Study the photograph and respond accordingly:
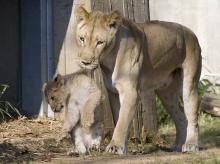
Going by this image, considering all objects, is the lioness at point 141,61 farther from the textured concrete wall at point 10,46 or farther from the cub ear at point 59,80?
the textured concrete wall at point 10,46

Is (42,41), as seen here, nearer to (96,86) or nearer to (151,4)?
(151,4)

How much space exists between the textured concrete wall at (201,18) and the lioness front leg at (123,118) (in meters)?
4.90

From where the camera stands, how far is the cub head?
27.6 feet

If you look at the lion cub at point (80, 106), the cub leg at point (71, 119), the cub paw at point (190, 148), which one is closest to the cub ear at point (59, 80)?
the lion cub at point (80, 106)

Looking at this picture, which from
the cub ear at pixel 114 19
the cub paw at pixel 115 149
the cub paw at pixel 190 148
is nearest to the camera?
the cub paw at pixel 115 149

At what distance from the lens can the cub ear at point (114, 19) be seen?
823 cm

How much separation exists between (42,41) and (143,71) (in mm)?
3736

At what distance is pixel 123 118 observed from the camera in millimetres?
8289

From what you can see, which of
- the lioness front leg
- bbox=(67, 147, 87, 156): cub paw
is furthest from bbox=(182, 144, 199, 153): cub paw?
bbox=(67, 147, 87, 156): cub paw

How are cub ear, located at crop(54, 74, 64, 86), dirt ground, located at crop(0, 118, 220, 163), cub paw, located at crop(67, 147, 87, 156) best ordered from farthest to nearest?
cub ear, located at crop(54, 74, 64, 86) < cub paw, located at crop(67, 147, 87, 156) < dirt ground, located at crop(0, 118, 220, 163)

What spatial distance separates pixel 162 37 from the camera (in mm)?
9234

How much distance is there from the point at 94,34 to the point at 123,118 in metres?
0.96

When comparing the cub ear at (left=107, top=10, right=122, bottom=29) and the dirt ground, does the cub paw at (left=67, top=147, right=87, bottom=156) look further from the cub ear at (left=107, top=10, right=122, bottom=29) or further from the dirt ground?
the cub ear at (left=107, top=10, right=122, bottom=29)

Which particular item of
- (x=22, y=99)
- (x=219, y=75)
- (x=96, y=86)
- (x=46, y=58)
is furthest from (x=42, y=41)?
(x=96, y=86)
